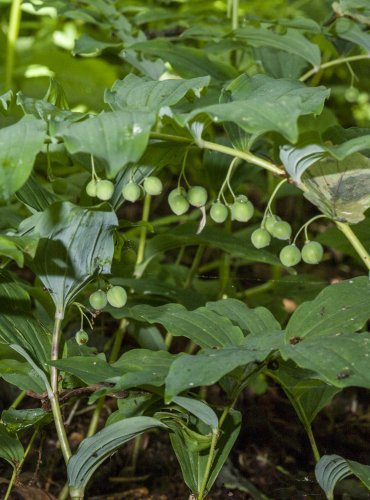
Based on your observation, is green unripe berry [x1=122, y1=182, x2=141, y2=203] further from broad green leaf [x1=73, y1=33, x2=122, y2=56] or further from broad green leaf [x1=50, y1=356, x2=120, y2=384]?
broad green leaf [x1=73, y1=33, x2=122, y2=56]

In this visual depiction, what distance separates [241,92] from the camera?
1.07 m

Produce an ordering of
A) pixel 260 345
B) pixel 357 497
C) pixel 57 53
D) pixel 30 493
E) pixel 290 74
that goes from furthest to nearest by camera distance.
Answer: pixel 57 53 < pixel 290 74 < pixel 357 497 < pixel 30 493 < pixel 260 345

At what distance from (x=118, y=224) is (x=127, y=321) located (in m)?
0.67

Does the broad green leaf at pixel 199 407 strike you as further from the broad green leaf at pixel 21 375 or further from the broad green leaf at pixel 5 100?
the broad green leaf at pixel 5 100

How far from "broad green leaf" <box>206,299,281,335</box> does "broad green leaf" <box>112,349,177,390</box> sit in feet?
0.43

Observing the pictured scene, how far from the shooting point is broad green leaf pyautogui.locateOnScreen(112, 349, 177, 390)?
0.94m

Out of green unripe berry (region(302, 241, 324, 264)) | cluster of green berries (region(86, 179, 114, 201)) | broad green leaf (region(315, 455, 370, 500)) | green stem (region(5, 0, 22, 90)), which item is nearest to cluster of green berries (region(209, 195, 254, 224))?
green unripe berry (region(302, 241, 324, 264))

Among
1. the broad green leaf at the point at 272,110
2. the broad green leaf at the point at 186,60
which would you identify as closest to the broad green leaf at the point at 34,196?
the broad green leaf at the point at 272,110

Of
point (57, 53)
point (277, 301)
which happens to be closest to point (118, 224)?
point (277, 301)

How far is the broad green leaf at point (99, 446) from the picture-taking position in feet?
3.55

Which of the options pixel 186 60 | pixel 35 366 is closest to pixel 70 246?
pixel 35 366

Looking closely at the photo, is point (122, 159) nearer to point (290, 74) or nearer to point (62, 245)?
point (62, 245)

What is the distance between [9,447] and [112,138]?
2.17ft

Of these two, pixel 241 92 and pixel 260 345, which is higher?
pixel 241 92
